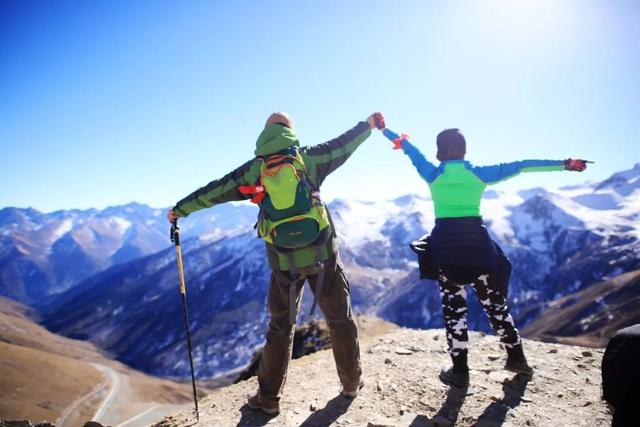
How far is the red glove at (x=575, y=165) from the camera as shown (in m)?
6.35

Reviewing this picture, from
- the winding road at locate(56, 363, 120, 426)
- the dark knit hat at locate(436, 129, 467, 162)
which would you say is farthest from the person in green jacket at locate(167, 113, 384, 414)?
the winding road at locate(56, 363, 120, 426)

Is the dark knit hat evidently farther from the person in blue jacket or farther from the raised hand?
the raised hand

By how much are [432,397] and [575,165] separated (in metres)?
4.74

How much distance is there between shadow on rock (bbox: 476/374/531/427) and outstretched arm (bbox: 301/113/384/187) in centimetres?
464

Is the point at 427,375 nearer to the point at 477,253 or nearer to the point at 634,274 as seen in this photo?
the point at 477,253

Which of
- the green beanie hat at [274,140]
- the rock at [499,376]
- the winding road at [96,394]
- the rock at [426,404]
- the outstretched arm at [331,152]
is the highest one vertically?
the green beanie hat at [274,140]

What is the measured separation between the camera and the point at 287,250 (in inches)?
243

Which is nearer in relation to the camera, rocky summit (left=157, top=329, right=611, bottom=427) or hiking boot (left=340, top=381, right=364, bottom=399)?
rocky summit (left=157, top=329, right=611, bottom=427)

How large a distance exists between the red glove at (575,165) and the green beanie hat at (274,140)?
4672 millimetres

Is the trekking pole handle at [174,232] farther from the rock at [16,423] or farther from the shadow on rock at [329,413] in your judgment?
the rock at [16,423]

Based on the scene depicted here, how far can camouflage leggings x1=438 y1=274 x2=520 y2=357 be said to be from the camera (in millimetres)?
6855

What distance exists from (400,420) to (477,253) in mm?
3022

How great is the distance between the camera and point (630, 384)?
13.3 feet

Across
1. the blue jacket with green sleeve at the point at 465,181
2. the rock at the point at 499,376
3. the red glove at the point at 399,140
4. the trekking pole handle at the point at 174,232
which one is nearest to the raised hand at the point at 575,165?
the blue jacket with green sleeve at the point at 465,181
